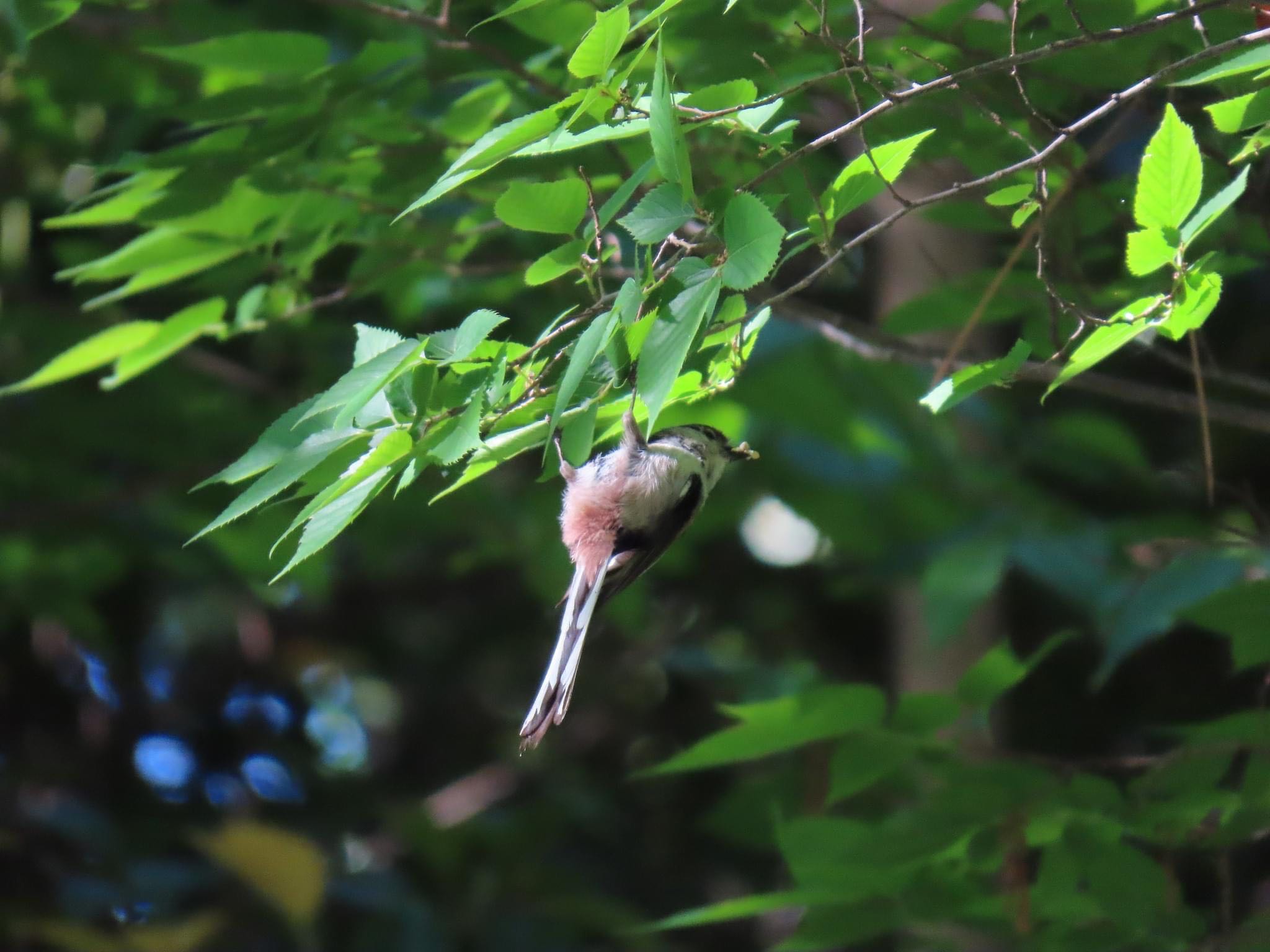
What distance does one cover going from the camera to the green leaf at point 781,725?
228 centimetres

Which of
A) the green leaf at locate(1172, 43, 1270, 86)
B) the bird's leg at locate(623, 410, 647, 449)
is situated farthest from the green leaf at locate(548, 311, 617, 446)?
the bird's leg at locate(623, 410, 647, 449)

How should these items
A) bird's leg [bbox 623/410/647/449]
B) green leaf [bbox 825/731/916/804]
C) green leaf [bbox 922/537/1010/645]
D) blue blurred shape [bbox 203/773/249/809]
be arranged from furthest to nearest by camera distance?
blue blurred shape [bbox 203/773/249/809] < green leaf [bbox 922/537/1010/645] < bird's leg [bbox 623/410/647/449] < green leaf [bbox 825/731/916/804]

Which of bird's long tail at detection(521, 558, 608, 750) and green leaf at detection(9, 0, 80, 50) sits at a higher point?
green leaf at detection(9, 0, 80, 50)

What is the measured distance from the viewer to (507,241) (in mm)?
4188

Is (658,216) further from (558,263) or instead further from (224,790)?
(224,790)

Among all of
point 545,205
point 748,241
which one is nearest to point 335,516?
point 545,205

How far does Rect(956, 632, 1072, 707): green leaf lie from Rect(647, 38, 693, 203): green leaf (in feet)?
4.15

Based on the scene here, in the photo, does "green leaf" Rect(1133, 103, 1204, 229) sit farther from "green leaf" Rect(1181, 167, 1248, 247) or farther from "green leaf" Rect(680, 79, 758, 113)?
"green leaf" Rect(680, 79, 758, 113)

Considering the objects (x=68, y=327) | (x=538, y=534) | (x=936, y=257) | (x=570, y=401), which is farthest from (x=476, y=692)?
(x=570, y=401)

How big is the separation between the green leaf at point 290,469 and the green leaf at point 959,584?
6.09ft

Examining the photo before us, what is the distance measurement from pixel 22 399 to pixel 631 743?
340 cm

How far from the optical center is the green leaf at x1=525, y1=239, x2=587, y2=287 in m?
1.68

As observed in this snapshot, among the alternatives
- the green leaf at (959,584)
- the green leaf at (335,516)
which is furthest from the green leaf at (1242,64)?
the green leaf at (959,584)

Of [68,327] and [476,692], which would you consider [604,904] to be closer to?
[476,692]
